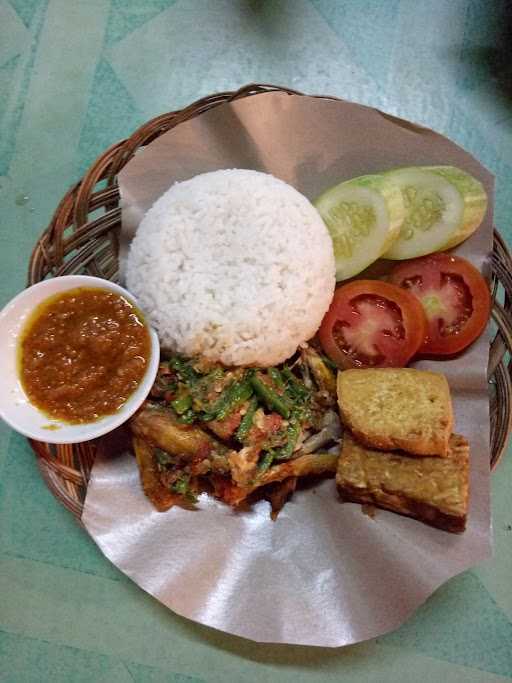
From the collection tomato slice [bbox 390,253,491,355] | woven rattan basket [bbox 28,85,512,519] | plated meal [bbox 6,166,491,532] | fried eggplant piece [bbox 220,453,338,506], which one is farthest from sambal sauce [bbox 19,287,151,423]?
tomato slice [bbox 390,253,491,355]

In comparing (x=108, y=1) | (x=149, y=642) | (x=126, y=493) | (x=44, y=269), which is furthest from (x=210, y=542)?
(x=108, y=1)

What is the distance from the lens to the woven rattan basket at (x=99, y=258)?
2.59 m

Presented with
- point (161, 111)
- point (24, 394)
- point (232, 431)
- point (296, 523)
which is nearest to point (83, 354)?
point (24, 394)

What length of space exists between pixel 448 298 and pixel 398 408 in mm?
561

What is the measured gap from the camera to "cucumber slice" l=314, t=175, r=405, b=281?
8.34 ft

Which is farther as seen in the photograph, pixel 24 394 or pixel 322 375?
pixel 322 375

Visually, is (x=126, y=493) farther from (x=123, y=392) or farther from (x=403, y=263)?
(x=403, y=263)

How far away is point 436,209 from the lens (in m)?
2.63

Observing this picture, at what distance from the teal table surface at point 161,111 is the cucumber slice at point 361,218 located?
761 millimetres

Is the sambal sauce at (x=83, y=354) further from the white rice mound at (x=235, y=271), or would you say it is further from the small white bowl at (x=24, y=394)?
the white rice mound at (x=235, y=271)

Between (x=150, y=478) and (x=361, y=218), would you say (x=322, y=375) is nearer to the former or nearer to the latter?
(x=361, y=218)

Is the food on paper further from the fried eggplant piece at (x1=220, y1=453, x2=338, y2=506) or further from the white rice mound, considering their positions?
the white rice mound

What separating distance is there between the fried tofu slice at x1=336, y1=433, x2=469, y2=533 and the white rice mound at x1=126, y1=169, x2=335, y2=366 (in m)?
0.52

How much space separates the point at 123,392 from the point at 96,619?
1.05 metres
